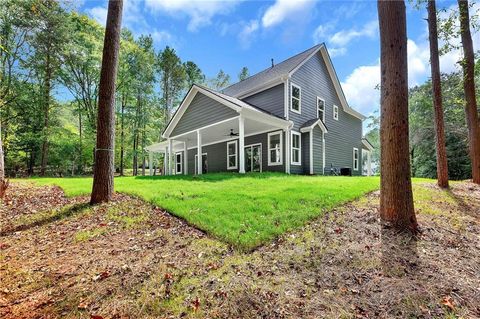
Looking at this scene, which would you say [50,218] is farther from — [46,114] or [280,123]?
[46,114]

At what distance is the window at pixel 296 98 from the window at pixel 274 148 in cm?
189

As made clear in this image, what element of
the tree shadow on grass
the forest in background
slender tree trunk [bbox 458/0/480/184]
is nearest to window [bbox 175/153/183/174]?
the forest in background

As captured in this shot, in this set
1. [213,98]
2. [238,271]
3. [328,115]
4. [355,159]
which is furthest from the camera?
[355,159]

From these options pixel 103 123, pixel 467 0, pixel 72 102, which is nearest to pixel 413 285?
pixel 103 123

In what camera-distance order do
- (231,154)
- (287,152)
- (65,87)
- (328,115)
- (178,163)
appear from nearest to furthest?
1. (287,152)
2. (231,154)
3. (328,115)
4. (178,163)
5. (65,87)

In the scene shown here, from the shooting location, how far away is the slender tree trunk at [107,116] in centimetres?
596

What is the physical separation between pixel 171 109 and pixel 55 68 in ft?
40.1

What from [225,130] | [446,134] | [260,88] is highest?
[260,88]

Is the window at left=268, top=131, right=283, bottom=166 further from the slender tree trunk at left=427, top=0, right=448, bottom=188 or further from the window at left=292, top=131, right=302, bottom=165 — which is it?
the slender tree trunk at left=427, top=0, right=448, bottom=188

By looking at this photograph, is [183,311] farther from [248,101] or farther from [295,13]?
[248,101]

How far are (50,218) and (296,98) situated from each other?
41.6 ft

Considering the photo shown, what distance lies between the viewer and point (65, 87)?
23.4 m

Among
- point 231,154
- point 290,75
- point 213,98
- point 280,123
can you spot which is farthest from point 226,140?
point 290,75

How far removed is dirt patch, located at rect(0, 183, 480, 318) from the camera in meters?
2.54
